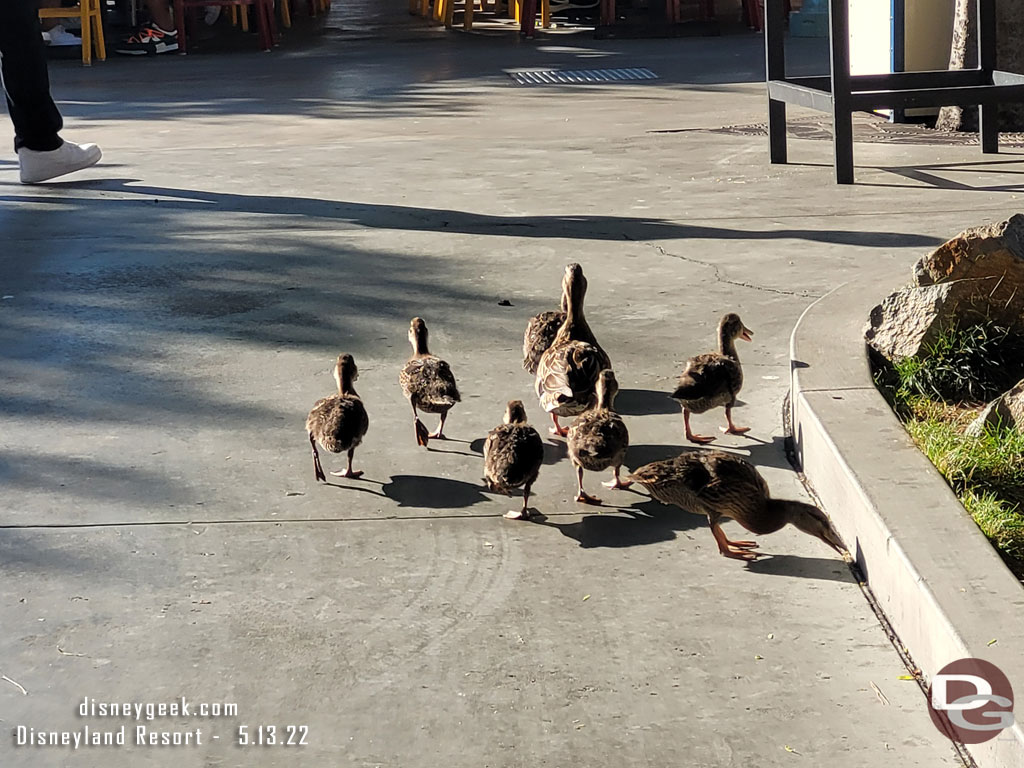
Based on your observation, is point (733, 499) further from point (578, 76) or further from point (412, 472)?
point (578, 76)

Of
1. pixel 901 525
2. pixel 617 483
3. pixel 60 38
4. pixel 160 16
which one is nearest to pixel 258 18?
pixel 160 16

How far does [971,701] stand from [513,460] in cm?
174

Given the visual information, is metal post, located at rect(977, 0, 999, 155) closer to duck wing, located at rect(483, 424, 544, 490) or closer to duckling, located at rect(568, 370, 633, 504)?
duckling, located at rect(568, 370, 633, 504)

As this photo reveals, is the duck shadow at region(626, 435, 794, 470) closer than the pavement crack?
Yes

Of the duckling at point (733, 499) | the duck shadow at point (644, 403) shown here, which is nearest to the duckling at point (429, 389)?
the duck shadow at point (644, 403)

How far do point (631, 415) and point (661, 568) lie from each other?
4.40ft

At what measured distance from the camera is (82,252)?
26.9 feet

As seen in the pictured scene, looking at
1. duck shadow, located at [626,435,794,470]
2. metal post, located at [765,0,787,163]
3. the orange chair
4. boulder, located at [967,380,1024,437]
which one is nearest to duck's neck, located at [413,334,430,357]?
duck shadow, located at [626,435,794,470]

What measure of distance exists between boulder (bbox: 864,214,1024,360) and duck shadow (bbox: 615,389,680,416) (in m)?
0.80

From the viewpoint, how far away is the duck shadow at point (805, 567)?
3.93m

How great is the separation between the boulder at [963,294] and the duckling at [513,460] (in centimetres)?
159

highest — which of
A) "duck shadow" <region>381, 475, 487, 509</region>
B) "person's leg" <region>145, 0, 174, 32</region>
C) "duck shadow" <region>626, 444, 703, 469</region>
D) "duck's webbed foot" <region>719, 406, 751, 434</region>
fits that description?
"person's leg" <region>145, 0, 174, 32</region>

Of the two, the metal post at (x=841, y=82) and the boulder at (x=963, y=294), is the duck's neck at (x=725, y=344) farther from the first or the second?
the metal post at (x=841, y=82)

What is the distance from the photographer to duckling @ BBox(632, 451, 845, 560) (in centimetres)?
408
